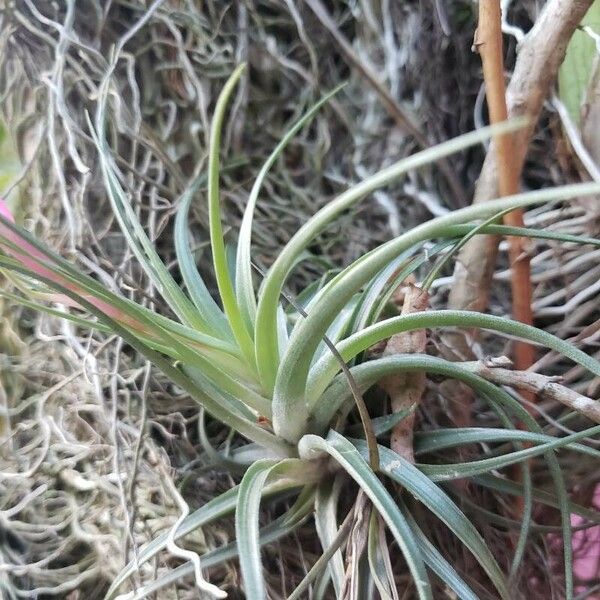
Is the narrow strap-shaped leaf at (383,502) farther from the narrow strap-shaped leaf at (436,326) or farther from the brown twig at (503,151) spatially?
the brown twig at (503,151)

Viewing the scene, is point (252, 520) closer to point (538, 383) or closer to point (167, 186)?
point (538, 383)

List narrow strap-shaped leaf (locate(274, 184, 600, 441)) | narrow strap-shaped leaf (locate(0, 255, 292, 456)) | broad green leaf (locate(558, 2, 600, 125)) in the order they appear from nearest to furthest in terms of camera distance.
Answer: narrow strap-shaped leaf (locate(274, 184, 600, 441)) → narrow strap-shaped leaf (locate(0, 255, 292, 456)) → broad green leaf (locate(558, 2, 600, 125))

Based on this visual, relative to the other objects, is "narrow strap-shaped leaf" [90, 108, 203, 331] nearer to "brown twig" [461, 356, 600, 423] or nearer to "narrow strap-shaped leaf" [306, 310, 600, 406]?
"narrow strap-shaped leaf" [306, 310, 600, 406]

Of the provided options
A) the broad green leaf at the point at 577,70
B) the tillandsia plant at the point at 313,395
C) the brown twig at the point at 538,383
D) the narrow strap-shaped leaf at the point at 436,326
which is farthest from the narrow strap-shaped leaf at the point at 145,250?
the broad green leaf at the point at 577,70

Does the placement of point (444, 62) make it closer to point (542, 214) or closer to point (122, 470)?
point (542, 214)

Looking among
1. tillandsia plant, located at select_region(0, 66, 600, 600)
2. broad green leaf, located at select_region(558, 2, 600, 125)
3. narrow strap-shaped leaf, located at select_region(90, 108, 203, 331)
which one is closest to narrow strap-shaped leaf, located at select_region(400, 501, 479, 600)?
tillandsia plant, located at select_region(0, 66, 600, 600)

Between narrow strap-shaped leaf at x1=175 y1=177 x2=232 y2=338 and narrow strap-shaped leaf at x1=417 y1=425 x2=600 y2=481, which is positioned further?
narrow strap-shaped leaf at x1=175 y1=177 x2=232 y2=338
